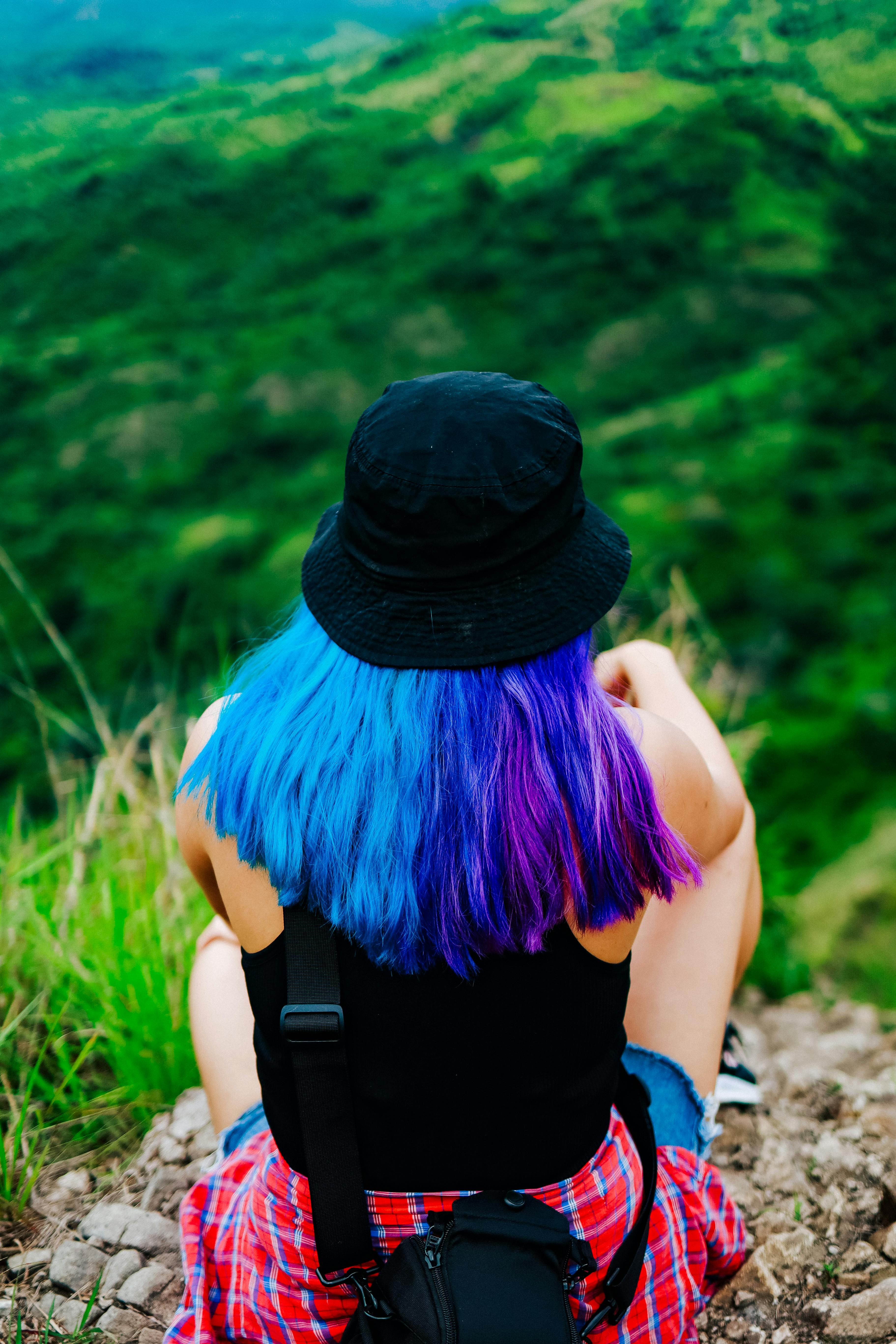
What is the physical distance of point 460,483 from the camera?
95cm

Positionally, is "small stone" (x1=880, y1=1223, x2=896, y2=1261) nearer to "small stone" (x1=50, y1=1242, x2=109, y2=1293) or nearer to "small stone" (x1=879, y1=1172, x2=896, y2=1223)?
"small stone" (x1=879, y1=1172, x2=896, y2=1223)

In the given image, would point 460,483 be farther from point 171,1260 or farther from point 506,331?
point 506,331

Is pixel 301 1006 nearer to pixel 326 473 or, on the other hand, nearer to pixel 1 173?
pixel 326 473

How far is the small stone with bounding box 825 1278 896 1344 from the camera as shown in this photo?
4.45 ft

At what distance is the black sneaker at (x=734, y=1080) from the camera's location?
179cm

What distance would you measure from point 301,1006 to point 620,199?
13.3 feet

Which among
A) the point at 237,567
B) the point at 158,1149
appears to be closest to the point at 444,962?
the point at 158,1149

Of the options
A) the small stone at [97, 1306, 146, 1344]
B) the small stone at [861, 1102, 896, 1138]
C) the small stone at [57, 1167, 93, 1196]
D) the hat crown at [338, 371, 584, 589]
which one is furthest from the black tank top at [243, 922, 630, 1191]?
the small stone at [861, 1102, 896, 1138]

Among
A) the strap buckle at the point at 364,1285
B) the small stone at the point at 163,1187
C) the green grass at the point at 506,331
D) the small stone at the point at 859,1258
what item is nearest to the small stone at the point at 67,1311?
the small stone at the point at 163,1187

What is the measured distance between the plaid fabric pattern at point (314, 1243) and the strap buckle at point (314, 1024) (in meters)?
0.24

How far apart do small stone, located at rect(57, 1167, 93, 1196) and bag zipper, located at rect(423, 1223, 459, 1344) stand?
1.00 meters

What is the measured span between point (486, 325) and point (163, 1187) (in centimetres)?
363

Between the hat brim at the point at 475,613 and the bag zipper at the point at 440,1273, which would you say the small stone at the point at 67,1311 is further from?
the hat brim at the point at 475,613

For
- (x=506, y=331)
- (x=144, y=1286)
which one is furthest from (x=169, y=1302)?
(x=506, y=331)
